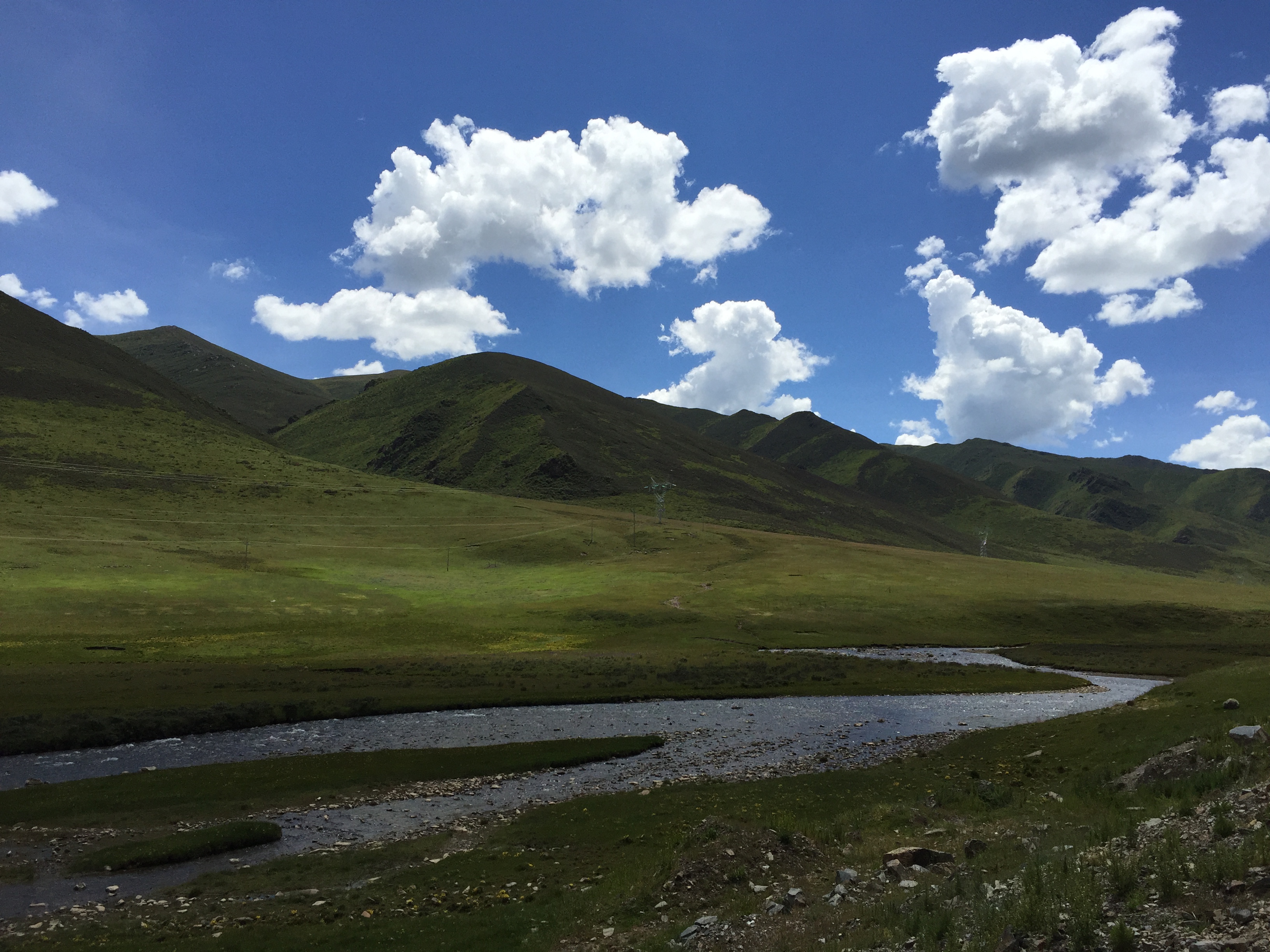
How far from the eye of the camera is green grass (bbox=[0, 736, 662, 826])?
3133 centimetres

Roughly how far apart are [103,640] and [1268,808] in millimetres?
88057

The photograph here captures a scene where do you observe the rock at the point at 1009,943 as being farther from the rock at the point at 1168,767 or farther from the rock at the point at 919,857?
the rock at the point at 1168,767

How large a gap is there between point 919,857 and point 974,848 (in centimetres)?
176

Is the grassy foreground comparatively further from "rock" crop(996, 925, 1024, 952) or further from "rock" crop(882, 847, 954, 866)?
"rock" crop(882, 847, 954, 866)

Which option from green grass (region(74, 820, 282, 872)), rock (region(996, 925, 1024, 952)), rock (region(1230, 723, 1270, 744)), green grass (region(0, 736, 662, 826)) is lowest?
green grass (region(0, 736, 662, 826))

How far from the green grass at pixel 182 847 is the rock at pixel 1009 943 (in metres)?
27.3

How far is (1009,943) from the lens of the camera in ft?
40.1

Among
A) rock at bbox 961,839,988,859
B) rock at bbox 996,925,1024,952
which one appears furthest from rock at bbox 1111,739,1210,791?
Answer: rock at bbox 996,925,1024,952

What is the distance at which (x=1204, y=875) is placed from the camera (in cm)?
1286

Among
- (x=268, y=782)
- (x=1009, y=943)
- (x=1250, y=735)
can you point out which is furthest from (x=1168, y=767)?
(x=268, y=782)

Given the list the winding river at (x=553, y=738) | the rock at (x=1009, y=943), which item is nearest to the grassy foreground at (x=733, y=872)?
the rock at (x=1009, y=943)

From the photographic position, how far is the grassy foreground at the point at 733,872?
48.2 ft

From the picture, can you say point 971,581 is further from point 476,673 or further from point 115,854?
point 115,854

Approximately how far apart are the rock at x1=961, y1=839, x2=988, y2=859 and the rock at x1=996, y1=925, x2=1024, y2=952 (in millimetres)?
8447
